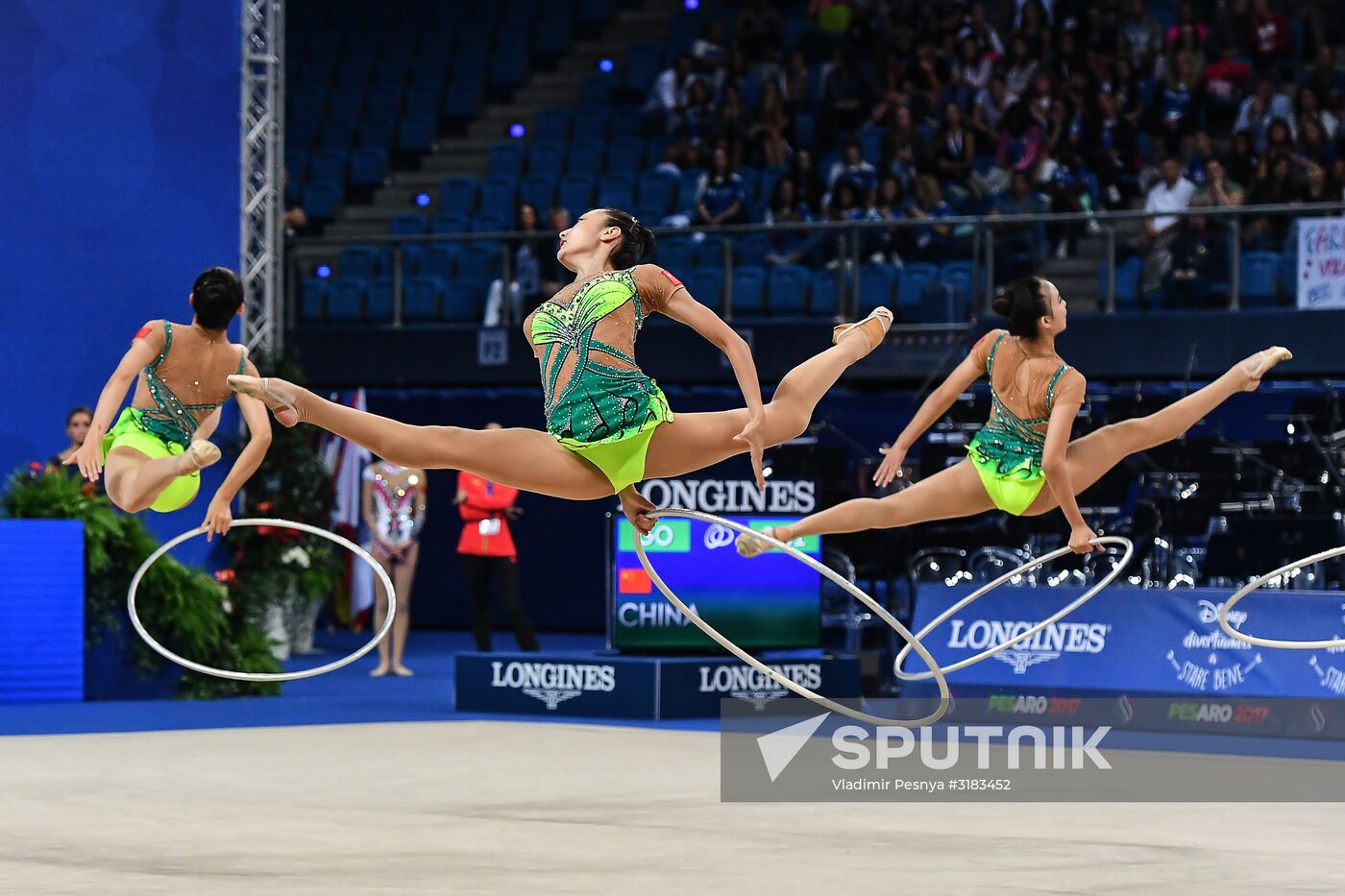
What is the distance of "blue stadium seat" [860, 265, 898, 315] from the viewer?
1828 centimetres

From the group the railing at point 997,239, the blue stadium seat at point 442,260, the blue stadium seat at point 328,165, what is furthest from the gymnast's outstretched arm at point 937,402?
the blue stadium seat at point 328,165

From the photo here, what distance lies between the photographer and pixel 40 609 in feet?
52.3

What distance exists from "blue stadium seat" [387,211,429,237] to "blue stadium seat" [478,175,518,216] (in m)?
0.69

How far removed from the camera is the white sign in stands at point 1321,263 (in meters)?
16.7

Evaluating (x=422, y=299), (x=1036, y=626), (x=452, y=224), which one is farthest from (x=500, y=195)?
(x=1036, y=626)

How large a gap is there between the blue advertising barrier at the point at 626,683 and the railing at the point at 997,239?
424cm

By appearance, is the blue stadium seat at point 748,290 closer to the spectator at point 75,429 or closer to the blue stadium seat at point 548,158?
the blue stadium seat at point 548,158

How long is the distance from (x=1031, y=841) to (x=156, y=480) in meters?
4.70

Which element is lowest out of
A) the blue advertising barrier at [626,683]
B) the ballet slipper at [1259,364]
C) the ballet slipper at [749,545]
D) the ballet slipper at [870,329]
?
the blue advertising barrier at [626,683]

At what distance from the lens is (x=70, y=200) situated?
673 inches

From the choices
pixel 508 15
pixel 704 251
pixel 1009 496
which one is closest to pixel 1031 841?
pixel 1009 496

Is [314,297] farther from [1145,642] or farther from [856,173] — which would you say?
[1145,642]

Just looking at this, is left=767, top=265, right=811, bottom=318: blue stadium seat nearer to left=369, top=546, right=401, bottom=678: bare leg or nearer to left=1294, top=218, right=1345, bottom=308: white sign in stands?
left=369, top=546, right=401, bottom=678: bare leg

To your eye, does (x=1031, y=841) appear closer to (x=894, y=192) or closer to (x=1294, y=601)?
(x=1294, y=601)
